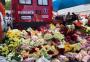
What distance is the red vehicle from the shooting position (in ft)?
14.4

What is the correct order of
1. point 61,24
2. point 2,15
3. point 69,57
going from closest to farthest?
point 69,57, point 2,15, point 61,24

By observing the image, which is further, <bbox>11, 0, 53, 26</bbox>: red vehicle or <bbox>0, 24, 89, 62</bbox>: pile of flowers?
<bbox>11, 0, 53, 26</bbox>: red vehicle

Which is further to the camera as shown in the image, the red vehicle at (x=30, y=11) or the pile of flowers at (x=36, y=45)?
the red vehicle at (x=30, y=11)

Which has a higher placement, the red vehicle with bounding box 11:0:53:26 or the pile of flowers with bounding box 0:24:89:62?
the red vehicle with bounding box 11:0:53:26

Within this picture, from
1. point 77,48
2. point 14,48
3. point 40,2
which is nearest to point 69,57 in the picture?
point 77,48

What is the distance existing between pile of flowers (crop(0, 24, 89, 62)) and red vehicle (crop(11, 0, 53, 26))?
0.14m

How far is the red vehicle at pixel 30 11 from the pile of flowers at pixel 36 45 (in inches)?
5.6

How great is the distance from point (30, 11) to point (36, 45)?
1.98ft

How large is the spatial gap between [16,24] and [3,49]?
1.46 feet

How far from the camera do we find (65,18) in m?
4.75

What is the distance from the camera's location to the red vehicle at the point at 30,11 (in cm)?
440

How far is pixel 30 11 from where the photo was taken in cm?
448

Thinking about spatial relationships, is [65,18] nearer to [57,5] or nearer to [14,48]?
[57,5]

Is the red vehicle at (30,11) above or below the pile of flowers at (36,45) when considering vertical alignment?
above
